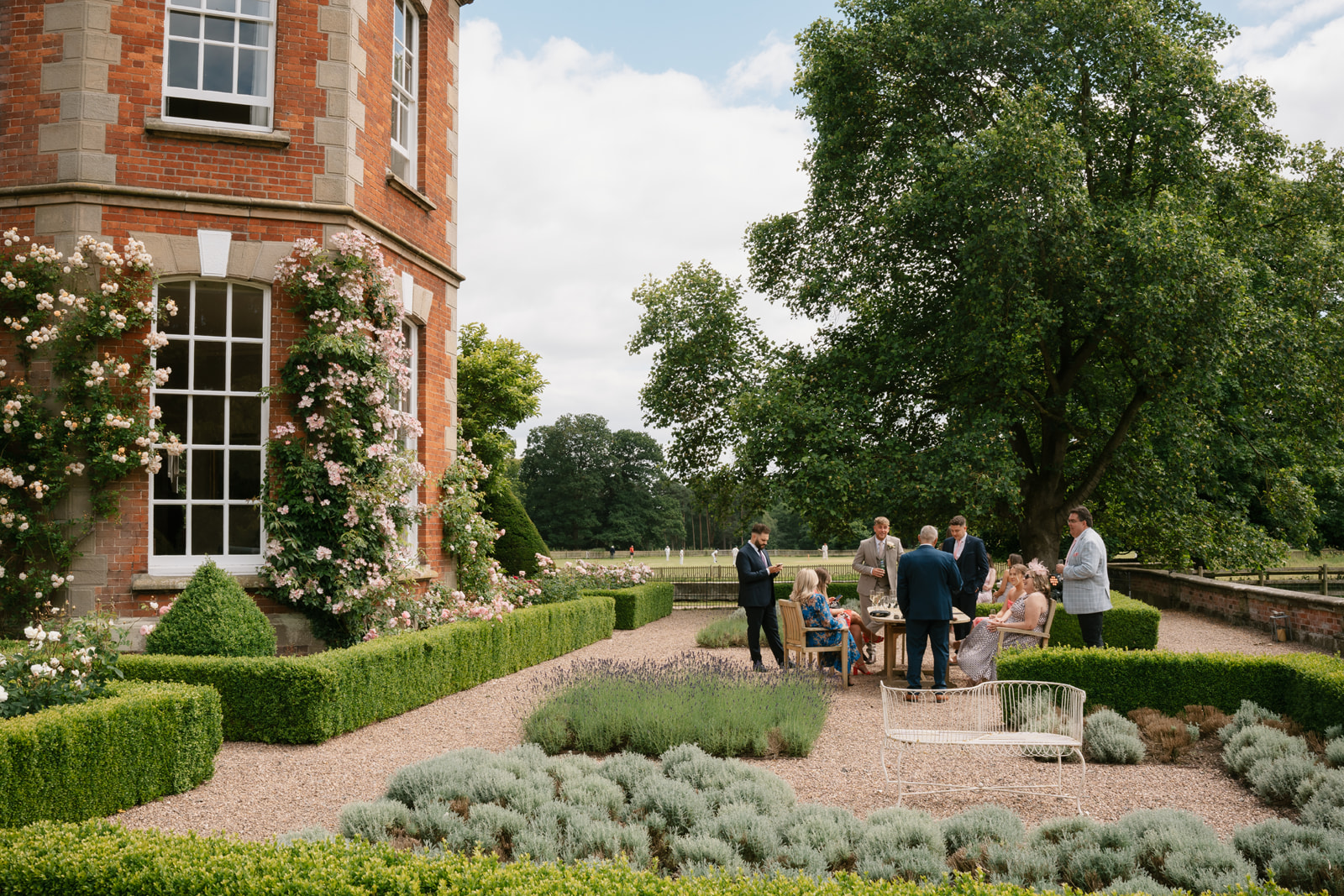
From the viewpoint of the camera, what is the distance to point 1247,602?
16.7 metres

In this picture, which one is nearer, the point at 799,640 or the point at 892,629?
the point at 892,629

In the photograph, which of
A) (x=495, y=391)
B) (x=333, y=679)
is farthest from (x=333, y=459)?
(x=495, y=391)

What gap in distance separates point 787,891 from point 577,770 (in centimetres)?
260

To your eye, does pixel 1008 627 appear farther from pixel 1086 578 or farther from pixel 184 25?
pixel 184 25

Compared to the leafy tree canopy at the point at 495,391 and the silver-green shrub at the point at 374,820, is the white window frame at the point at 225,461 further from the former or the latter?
the leafy tree canopy at the point at 495,391

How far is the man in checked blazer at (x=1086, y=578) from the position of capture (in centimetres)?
895

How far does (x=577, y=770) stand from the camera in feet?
19.0

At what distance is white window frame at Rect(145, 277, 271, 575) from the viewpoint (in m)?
9.08

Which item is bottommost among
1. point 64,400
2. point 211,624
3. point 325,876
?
point 325,876

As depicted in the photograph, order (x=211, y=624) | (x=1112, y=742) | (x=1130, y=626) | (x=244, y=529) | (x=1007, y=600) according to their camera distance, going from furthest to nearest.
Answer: (x=1130, y=626) → (x=1007, y=600) → (x=244, y=529) → (x=211, y=624) → (x=1112, y=742)

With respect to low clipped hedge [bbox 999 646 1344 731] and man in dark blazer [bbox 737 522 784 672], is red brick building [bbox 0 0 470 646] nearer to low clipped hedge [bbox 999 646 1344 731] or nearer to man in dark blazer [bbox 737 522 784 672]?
man in dark blazer [bbox 737 522 784 672]

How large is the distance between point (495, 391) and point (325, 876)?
3182 centimetres

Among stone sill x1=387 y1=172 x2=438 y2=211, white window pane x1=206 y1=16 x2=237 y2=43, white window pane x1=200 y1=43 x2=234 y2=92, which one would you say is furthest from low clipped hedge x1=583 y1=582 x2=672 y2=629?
white window pane x1=206 y1=16 x2=237 y2=43

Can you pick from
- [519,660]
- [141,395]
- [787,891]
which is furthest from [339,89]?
[787,891]
